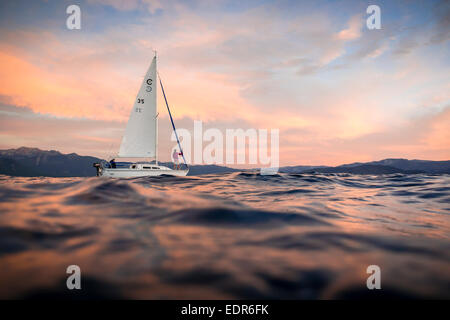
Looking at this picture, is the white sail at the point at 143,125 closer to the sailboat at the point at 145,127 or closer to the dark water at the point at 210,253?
the sailboat at the point at 145,127

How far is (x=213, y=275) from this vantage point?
171 cm

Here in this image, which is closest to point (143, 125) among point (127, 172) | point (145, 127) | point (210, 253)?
point (145, 127)

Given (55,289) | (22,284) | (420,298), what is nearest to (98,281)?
(55,289)

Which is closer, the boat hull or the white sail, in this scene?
the boat hull

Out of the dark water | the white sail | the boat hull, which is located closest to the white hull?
the boat hull

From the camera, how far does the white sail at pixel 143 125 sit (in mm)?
27500

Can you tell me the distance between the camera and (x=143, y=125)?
2811 centimetres

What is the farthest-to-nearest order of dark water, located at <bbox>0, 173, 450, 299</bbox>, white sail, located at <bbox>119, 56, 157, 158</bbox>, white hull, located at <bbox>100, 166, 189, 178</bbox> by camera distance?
1. white sail, located at <bbox>119, 56, 157, 158</bbox>
2. white hull, located at <bbox>100, 166, 189, 178</bbox>
3. dark water, located at <bbox>0, 173, 450, 299</bbox>

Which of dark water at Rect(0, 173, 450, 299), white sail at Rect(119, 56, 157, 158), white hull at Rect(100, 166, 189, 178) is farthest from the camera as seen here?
white sail at Rect(119, 56, 157, 158)

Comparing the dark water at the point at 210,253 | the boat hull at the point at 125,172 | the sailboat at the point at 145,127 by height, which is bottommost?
the boat hull at the point at 125,172

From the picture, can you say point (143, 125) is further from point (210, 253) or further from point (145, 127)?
point (210, 253)

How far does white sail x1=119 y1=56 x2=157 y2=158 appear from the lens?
2750cm

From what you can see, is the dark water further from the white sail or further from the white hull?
the white sail

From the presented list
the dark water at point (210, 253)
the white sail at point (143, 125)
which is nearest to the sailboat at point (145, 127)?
the white sail at point (143, 125)
